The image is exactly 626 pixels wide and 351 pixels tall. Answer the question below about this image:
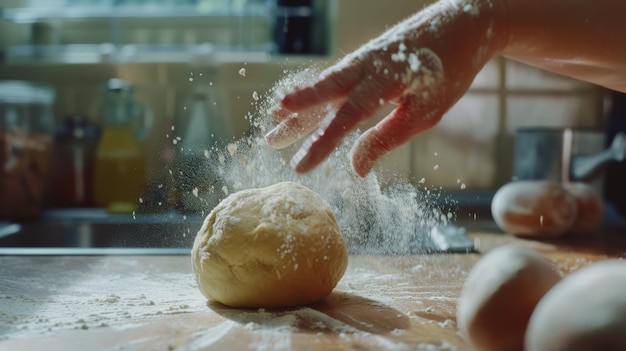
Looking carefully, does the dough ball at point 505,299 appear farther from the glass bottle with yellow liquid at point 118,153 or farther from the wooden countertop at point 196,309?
the glass bottle with yellow liquid at point 118,153

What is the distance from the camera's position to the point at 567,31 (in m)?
0.93

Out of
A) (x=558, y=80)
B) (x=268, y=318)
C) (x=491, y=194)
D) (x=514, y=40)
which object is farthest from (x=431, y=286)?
(x=558, y=80)

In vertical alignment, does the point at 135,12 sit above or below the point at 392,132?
above

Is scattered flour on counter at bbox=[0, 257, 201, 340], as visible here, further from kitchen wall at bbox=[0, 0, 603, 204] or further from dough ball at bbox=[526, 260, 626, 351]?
kitchen wall at bbox=[0, 0, 603, 204]

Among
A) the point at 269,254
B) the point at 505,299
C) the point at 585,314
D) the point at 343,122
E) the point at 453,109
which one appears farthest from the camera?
the point at 453,109

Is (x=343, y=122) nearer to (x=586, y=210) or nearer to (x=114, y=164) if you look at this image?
(x=586, y=210)

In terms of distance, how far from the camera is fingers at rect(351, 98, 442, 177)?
34.6 inches

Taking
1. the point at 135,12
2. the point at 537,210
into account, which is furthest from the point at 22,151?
the point at 537,210

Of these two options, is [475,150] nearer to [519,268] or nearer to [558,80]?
[558,80]

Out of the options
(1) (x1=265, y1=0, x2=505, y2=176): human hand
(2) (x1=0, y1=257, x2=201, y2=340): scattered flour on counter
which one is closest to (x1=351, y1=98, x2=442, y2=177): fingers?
(1) (x1=265, y1=0, x2=505, y2=176): human hand

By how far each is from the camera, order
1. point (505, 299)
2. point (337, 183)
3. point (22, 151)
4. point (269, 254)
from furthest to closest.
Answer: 1. point (22, 151)
2. point (337, 183)
3. point (269, 254)
4. point (505, 299)

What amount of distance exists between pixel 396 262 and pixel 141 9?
1314mm

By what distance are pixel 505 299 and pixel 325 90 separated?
1.13 feet

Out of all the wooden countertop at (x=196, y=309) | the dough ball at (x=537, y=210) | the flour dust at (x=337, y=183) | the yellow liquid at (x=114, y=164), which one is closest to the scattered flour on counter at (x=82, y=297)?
the wooden countertop at (x=196, y=309)
